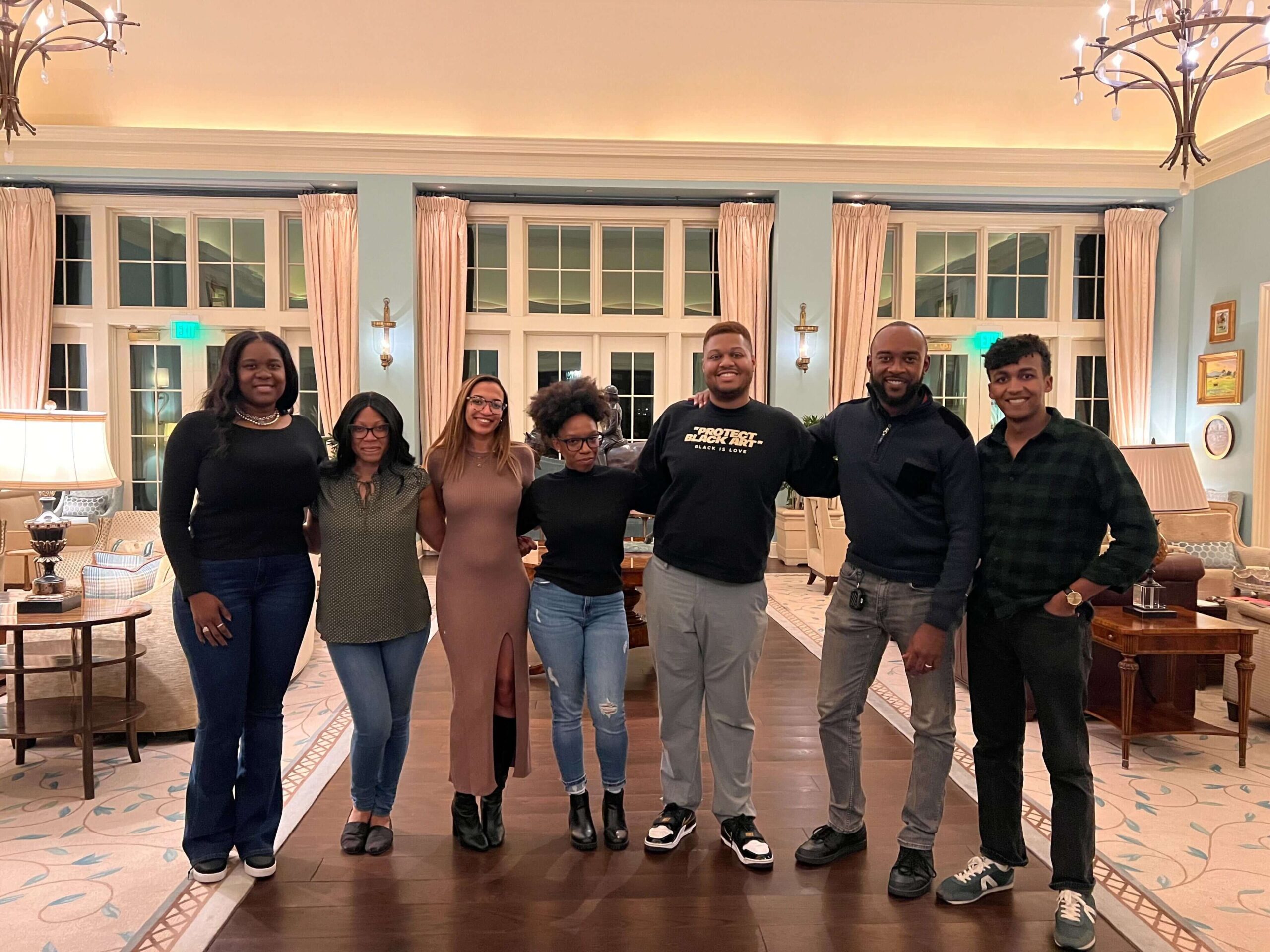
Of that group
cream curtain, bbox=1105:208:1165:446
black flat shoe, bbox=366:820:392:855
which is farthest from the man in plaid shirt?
cream curtain, bbox=1105:208:1165:446

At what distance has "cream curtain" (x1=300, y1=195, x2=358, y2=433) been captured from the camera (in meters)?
8.94

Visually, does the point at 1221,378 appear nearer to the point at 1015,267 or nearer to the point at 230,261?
the point at 1015,267

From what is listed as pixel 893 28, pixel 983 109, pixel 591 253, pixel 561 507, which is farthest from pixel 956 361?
pixel 561 507

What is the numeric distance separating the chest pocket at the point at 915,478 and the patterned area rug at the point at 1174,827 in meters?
1.33

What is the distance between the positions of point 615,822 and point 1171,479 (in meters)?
2.73

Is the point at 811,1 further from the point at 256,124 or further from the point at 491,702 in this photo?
the point at 491,702

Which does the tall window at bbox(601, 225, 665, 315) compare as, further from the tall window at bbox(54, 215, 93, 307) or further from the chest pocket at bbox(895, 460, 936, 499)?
the chest pocket at bbox(895, 460, 936, 499)

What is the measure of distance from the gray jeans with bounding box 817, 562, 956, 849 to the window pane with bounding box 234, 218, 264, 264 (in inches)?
348

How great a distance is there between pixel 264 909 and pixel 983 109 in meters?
9.68

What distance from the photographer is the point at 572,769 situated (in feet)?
8.95

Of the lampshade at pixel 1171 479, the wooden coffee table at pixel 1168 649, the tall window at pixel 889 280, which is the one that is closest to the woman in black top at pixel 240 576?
the wooden coffee table at pixel 1168 649

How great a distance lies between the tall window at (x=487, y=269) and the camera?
9.53m

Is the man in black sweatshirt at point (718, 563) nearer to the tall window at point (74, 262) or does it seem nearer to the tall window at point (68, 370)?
the tall window at point (68, 370)

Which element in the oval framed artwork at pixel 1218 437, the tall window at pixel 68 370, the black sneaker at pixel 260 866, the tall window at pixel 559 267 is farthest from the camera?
the tall window at pixel 559 267
